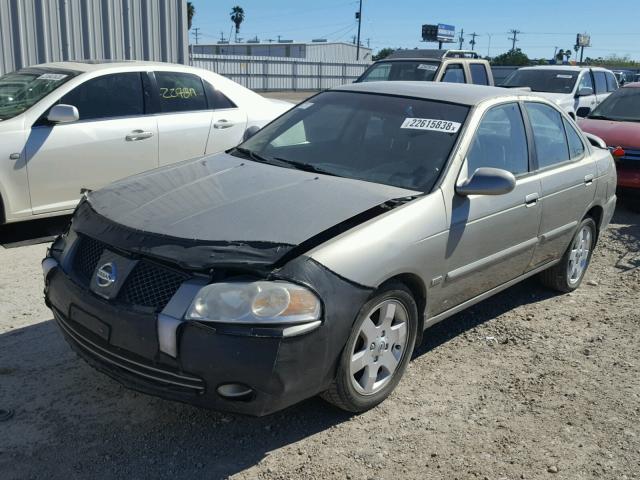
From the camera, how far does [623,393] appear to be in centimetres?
395

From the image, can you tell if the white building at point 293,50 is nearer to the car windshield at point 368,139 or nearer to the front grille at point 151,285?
the car windshield at point 368,139

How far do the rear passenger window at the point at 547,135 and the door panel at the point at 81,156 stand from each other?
3794mm

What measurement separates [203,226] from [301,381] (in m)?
0.87

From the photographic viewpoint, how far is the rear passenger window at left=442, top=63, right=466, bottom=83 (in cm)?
1304

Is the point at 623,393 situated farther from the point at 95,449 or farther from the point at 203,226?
the point at 95,449

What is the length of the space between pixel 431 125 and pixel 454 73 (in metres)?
9.54

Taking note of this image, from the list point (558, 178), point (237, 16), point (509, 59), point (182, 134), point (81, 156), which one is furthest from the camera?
point (237, 16)

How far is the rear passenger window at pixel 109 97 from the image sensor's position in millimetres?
6375

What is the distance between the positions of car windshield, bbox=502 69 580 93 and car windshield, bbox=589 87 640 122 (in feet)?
10.9

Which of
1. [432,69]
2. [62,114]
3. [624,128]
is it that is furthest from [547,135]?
[432,69]

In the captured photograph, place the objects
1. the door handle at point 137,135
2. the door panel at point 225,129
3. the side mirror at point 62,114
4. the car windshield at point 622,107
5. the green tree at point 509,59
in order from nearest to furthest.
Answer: the side mirror at point 62,114, the door handle at point 137,135, the door panel at point 225,129, the car windshield at point 622,107, the green tree at point 509,59

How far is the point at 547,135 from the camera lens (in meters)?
4.96

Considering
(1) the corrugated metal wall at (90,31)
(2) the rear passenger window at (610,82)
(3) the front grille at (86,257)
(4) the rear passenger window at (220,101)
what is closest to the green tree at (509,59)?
(2) the rear passenger window at (610,82)

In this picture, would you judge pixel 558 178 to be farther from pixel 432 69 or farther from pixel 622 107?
pixel 432 69
